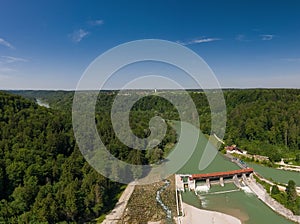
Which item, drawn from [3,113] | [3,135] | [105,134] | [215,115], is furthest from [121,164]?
[215,115]

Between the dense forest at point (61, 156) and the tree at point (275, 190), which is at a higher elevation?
the dense forest at point (61, 156)

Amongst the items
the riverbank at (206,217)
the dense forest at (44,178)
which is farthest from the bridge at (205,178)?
the dense forest at (44,178)

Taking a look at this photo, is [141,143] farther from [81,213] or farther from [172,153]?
[81,213]

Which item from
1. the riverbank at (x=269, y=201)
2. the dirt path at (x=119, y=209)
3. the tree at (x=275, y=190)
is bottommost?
the dirt path at (x=119, y=209)

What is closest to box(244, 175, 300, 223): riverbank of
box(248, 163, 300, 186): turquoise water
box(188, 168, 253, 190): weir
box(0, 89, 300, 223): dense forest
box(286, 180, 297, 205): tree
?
box(286, 180, 297, 205): tree

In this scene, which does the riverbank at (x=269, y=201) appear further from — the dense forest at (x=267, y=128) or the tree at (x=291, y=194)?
the dense forest at (x=267, y=128)

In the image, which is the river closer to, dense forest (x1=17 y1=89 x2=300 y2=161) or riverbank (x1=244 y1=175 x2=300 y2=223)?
riverbank (x1=244 y1=175 x2=300 y2=223)
